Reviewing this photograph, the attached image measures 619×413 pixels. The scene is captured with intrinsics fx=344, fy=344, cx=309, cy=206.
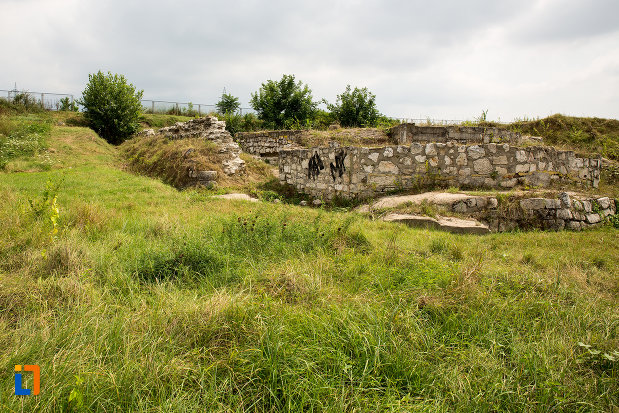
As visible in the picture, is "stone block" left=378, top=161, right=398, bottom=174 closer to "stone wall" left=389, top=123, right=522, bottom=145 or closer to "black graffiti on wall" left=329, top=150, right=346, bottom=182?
"black graffiti on wall" left=329, top=150, right=346, bottom=182

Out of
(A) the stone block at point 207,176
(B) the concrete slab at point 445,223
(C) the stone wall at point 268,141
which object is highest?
(C) the stone wall at point 268,141

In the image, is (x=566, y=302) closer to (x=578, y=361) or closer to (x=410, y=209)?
(x=578, y=361)

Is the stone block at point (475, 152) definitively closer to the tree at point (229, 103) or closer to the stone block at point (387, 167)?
the stone block at point (387, 167)

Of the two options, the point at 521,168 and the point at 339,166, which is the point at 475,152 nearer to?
the point at 521,168

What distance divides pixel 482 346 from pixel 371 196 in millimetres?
6308

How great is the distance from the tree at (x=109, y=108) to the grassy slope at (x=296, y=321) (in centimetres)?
2048

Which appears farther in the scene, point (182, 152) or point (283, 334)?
point (182, 152)

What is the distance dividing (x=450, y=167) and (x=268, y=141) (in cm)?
1059

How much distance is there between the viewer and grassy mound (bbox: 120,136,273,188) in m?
11.8

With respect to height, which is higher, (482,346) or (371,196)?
(371,196)

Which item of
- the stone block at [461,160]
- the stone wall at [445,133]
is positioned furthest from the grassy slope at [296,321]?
the stone wall at [445,133]

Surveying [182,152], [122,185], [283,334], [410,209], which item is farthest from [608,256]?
[182,152]

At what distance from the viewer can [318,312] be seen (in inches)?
120

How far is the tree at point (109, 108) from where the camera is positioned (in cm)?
2283
